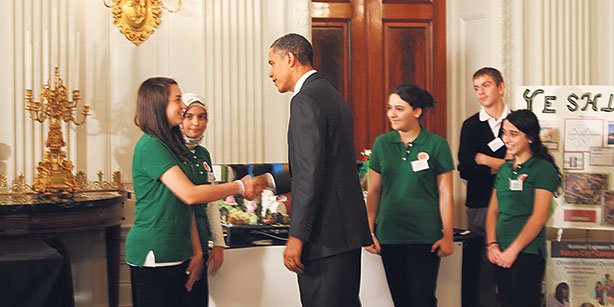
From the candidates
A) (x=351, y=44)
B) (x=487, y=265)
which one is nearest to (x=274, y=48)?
(x=487, y=265)

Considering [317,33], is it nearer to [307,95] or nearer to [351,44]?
[351,44]

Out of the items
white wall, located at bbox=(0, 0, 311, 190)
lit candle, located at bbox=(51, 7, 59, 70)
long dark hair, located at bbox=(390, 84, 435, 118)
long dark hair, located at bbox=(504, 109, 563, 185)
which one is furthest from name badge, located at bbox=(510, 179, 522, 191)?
lit candle, located at bbox=(51, 7, 59, 70)

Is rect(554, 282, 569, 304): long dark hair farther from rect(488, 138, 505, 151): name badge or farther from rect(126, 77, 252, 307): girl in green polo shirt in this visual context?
rect(126, 77, 252, 307): girl in green polo shirt

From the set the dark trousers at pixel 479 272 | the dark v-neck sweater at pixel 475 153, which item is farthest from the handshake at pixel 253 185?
Answer: the dark trousers at pixel 479 272

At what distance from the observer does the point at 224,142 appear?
5.94 metres

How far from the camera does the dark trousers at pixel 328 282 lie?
3395 mm

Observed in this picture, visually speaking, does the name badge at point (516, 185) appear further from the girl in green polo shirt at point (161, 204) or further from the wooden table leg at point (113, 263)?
the wooden table leg at point (113, 263)

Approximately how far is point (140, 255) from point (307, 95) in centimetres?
91

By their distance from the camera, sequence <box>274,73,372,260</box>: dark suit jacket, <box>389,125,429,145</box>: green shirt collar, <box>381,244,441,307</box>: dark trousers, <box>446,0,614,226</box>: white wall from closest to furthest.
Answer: <box>274,73,372,260</box>: dark suit jacket → <box>381,244,441,307</box>: dark trousers → <box>389,125,429,145</box>: green shirt collar → <box>446,0,614,226</box>: white wall

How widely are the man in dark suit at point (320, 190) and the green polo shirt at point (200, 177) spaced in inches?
19.3

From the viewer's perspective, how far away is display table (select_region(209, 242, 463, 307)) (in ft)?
12.8

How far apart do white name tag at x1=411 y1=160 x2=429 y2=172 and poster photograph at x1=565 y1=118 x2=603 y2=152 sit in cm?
171

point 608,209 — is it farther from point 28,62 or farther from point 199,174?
point 28,62

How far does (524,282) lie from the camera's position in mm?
4266
